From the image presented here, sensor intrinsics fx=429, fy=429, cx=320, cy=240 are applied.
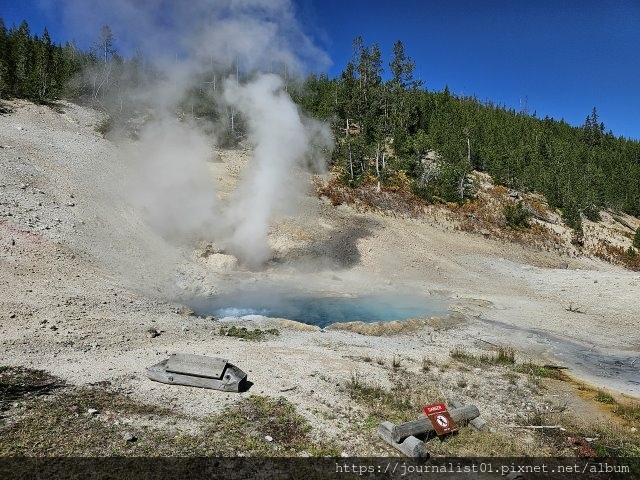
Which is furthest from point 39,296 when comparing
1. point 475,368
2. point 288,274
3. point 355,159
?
point 355,159

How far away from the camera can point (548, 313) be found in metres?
19.2

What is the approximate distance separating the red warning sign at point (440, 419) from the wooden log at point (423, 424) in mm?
136

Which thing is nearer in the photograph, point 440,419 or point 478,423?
point 440,419

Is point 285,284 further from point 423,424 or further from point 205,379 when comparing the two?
point 423,424

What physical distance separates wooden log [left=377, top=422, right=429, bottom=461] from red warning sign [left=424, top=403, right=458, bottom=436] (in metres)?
0.50

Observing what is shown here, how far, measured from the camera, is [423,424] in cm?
781

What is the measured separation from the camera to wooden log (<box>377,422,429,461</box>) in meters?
7.14

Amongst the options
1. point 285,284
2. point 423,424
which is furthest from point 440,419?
point 285,284

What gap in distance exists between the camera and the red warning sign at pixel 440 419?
7727 mm

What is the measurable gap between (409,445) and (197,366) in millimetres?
4902

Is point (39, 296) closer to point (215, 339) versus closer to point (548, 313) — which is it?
point (215, 339)

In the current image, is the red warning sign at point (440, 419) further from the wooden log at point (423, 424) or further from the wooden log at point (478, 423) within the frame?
the wooden log at point (478, 423)

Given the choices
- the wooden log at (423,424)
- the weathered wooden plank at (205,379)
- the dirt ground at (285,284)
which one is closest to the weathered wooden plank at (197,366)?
the weathered wooden plank at (205,379)

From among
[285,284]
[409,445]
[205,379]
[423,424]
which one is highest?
[285,284]
